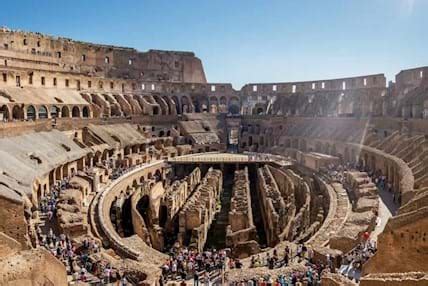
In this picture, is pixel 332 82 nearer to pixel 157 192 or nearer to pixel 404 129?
pixel 404 129

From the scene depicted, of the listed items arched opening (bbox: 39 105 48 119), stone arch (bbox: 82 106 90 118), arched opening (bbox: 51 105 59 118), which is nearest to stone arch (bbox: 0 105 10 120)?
arched opening (bbox: 39 105 48 119)

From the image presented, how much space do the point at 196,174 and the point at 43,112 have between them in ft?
44.6

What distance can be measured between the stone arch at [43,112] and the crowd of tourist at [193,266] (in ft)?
78.3

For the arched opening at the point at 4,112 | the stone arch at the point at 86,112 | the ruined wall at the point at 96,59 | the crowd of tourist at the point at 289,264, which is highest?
the ruined wall at the point at 96,59

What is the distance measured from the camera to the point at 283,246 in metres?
16.7

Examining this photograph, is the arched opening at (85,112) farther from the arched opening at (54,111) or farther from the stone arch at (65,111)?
the arched opening at (54,111)

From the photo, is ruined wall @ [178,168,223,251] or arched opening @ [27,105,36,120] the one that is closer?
ruined wall @ [178,168,223,251]

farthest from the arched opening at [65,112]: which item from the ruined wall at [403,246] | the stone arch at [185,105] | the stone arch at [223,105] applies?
the ruined wall at [403,246]

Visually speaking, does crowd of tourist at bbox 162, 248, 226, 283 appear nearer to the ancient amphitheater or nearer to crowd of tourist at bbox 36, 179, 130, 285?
the ancient amphitheater

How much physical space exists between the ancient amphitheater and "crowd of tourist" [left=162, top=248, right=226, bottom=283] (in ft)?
0.24

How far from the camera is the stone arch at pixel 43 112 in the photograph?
36013 mm

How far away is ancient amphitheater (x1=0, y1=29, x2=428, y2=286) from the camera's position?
1371 cm

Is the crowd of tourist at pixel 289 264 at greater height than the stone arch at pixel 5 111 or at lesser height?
lesser

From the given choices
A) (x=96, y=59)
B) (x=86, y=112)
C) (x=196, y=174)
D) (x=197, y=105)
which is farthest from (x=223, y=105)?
(x=196, y=174)
